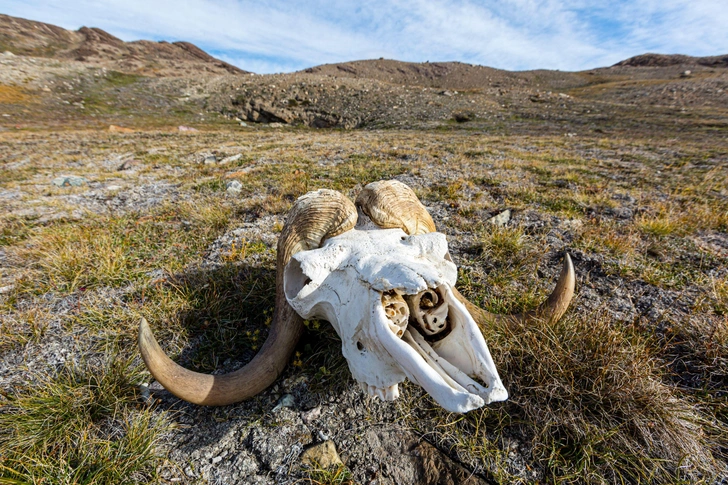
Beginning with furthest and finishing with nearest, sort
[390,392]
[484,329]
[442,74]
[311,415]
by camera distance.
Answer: [442,74] → [484,329] → [311,415] → [390,392]

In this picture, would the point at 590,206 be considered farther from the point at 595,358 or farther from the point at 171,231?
the point at 171,231

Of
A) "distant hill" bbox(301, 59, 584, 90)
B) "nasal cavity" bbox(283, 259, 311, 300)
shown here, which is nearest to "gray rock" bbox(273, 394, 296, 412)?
"nasal cavity" bbox(283, 259, 311, 300)

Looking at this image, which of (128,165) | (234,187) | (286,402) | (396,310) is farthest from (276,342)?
(128,165)

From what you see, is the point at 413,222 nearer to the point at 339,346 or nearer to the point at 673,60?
the point at 339,346

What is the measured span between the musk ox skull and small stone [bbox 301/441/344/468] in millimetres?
549

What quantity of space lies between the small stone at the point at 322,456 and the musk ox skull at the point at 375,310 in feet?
1.80

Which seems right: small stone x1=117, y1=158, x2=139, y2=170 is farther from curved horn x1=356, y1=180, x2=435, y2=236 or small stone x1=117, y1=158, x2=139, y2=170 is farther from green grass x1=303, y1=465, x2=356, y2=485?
green grass x1=303, y1=465, x2=356, y2=485

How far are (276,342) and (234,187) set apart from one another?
18.8 feet

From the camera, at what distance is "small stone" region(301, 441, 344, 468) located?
1933 millimetres

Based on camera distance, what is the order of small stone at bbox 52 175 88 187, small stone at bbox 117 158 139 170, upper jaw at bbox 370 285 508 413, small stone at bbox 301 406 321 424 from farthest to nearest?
1. small stone at bbox 117 158 139 170
2. small stone at bbox 52 175 88 187
3. small stone at bbox 301 406 321 424
4. upper jaw at bbox 370 285 508 413

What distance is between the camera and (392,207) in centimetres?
274

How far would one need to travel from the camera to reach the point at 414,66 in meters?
90.0

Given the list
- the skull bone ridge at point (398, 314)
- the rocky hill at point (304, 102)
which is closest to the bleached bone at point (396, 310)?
the skull bone ridge at point (398, 314)

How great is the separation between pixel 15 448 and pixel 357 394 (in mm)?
2137
